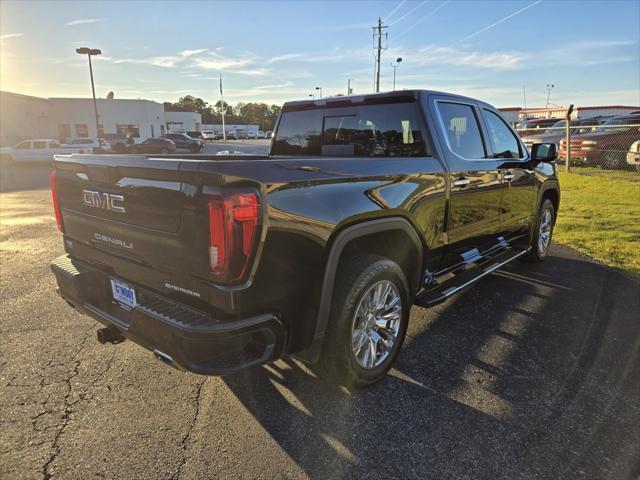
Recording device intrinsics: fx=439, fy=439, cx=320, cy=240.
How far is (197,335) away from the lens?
6.83 ft

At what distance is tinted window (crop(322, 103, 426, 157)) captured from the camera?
3.62 m

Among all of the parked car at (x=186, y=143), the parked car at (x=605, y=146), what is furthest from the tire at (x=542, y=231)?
the parked car at (x=186, y=143)

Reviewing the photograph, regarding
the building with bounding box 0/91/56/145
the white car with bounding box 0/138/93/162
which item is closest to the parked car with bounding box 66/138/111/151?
the white car with bounding box 0/138/93/162

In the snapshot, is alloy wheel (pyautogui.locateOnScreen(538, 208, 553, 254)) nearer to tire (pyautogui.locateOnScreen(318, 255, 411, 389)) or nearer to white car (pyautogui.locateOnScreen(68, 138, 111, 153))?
tire (pyautogui.locateOnScreen(318, 255, 411, 389))

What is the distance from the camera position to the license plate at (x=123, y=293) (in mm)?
2582

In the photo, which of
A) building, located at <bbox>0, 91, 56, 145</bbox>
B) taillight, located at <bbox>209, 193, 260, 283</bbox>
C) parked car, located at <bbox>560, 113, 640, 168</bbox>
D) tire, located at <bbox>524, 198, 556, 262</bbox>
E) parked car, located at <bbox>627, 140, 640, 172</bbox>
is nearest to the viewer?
taillight, located at <bbox>209, 193, 260, 283</bbox>

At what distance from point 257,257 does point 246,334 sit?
39 cm

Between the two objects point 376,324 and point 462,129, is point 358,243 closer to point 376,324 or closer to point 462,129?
point 376,324

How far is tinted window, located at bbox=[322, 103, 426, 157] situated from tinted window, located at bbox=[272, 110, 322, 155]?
12 cm

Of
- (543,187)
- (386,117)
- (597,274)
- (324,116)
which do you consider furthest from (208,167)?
(597,274)

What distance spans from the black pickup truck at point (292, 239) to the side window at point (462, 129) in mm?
20

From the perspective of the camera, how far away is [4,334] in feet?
12.6

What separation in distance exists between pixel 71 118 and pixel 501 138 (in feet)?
174

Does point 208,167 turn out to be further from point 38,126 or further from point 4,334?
point 38,126
